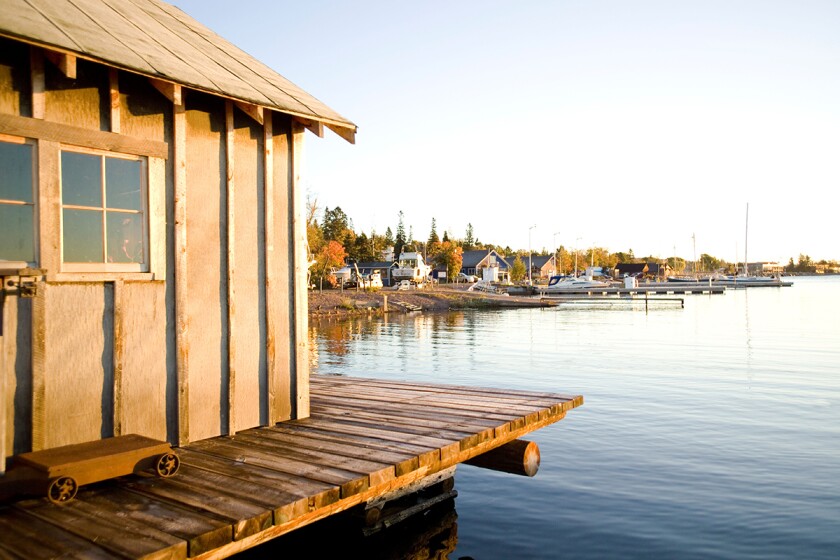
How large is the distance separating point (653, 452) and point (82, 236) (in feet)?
40.4

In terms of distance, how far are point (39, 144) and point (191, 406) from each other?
2.96m

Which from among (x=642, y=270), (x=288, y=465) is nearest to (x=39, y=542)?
(x=288, y=465)

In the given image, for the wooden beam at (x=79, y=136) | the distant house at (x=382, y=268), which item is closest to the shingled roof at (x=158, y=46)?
the wooden beam at (x=79, y=136)

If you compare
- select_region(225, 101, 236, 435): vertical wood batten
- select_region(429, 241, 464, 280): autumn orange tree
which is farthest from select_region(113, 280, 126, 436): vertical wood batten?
select_region(429, 241, 464, 280): autumn orange tree

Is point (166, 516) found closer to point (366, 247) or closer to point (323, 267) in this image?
point (323, 267)

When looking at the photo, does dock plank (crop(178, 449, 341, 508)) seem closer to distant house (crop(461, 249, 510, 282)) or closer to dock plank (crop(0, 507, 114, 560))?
dock plank (crop(0, 507, 114, 560))

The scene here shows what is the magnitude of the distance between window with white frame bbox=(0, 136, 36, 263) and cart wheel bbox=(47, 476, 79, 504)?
1930 millimetres

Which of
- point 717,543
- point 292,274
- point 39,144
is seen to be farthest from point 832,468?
point 39,144

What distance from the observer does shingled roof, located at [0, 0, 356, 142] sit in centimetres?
577

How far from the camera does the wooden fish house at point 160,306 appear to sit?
17.7ft

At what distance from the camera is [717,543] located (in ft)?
32.0

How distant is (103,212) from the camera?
6418mm

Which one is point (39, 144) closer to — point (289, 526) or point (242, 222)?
point (242, 222)

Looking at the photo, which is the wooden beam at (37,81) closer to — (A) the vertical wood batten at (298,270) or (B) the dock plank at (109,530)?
(A) the vertical wood batten at (298,270)
